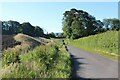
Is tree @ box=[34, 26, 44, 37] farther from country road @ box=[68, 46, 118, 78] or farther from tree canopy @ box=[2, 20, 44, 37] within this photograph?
country road @ box=[68, 46, 118, 78]

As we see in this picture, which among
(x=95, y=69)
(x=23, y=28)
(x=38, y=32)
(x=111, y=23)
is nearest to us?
(x=95, y=69)

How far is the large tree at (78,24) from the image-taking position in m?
96.7

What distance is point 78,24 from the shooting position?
96438mm

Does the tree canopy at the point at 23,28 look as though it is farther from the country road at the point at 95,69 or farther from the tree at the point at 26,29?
the country road at the point at 95,69

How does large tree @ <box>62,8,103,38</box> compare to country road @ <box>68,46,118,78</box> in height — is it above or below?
above

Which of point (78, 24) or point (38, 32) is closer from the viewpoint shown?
point (78, 24)

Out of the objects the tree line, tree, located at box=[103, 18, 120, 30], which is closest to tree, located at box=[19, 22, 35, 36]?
the tree line

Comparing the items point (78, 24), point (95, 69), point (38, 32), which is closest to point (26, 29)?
point (38, 32)

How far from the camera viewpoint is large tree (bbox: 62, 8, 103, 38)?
9665cm

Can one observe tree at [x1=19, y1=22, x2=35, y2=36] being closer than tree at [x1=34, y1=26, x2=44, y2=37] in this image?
A: Yes

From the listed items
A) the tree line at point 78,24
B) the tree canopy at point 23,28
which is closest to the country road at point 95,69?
the tree line at point 78,24

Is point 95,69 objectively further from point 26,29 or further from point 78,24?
point 26,29

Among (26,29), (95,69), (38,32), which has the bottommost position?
(95,69)

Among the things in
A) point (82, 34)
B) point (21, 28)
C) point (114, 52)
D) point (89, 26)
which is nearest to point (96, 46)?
point (114, 52)
